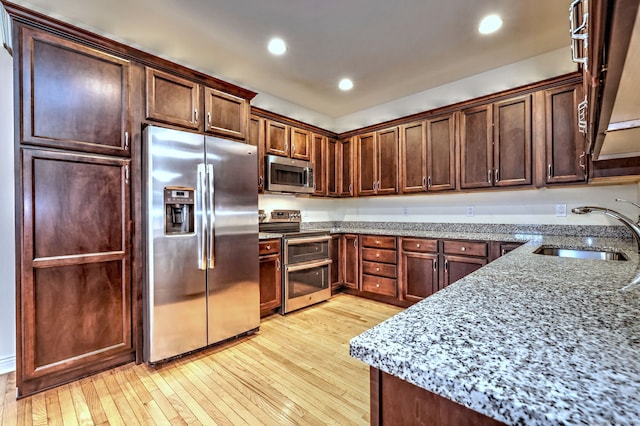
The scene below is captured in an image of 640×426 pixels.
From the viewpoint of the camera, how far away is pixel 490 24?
2412mm

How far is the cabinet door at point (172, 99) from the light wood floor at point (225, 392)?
1.97 metres

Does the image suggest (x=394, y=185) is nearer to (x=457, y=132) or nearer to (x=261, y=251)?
(x=457, y=132)

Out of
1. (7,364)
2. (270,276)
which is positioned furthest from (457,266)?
(7,364)

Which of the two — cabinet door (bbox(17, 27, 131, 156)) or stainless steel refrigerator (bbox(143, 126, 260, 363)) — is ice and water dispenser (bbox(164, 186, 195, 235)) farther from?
cabinet door (bbox(17, 27, 131, 156))

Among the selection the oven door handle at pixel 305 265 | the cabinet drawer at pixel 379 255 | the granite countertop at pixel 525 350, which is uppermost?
the granite countertop at pixel 525 350

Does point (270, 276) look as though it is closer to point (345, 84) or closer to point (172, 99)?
point (172, 99)

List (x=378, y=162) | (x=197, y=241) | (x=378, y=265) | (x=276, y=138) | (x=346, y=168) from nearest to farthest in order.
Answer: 1. (x=197, y=241)
2. (x=276, y=138)
3. (x=378, y=265)
4. (x=378, y=162)
5. (x=346, y=168)

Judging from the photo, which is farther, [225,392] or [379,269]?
[379,269]

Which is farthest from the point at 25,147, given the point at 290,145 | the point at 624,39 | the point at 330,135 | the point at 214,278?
the point at 330,135

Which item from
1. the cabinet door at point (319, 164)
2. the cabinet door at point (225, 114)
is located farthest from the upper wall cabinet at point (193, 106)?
the cabinet door at point (319, 164)

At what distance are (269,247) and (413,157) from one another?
82.1 inches

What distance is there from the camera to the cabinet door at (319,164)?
158 inches

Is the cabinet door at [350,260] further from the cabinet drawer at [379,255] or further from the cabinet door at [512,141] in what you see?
the cabinet door at [512,141]

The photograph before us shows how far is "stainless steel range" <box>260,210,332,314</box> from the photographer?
127 inches
